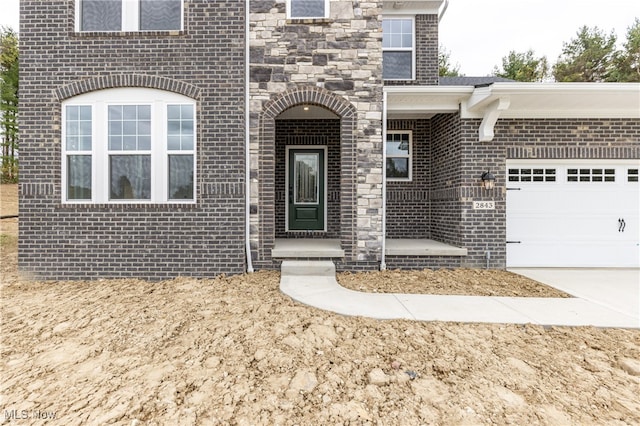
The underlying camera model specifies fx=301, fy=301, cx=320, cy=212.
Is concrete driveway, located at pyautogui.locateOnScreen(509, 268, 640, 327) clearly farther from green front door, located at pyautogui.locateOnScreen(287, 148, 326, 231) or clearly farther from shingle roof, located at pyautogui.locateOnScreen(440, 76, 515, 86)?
shingle roof, located at pyautogui.locateOnScreen(440, 76, 515, 86)

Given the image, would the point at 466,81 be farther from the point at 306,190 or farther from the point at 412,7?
the point at 306,190

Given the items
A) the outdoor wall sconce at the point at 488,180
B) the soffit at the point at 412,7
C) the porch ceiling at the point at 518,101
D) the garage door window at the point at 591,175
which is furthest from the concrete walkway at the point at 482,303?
the soffit at the point at 412,7

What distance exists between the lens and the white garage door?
5.75 m

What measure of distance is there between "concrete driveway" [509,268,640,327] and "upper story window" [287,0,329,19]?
19.1ft

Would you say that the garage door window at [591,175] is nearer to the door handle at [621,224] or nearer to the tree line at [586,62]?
the door handle at [621,224]

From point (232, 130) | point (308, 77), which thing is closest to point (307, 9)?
point (308, 77)

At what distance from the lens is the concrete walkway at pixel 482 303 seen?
3.32m

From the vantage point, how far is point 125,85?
4.89 meters

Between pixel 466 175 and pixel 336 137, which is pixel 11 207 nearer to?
pixel 336 137

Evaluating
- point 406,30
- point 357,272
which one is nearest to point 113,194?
point 357,272

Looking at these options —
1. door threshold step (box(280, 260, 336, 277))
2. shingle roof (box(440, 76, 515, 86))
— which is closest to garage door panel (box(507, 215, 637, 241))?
door threshold step (box(280, 260, 336, 277))

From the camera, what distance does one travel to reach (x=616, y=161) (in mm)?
5688

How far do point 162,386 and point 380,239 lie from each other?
3.92 meters

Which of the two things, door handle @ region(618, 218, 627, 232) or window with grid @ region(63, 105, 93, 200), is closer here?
window with grid @ region(63, 105, 93, 200)
